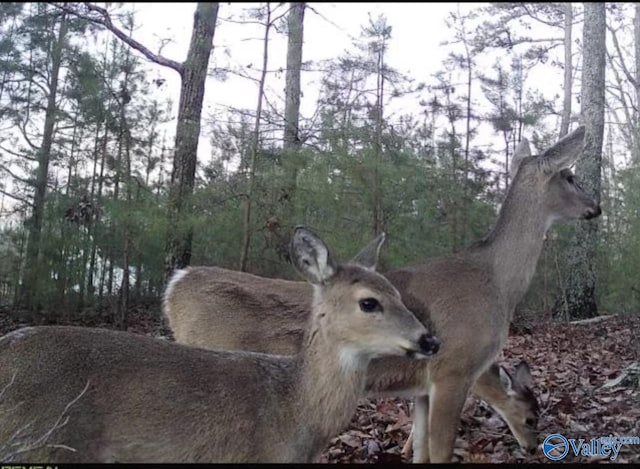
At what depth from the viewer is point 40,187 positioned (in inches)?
653

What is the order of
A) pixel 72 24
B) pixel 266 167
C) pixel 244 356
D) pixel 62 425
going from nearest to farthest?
pixel 62 425 → pixel 244 356 → pixel 266 167 → pixel 72 24

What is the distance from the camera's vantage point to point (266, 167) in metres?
11.0

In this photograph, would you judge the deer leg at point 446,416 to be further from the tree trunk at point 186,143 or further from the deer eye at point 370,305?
the tree trunk at point 186,143

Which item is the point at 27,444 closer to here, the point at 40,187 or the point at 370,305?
the point at 370,305

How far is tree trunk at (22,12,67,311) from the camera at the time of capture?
1574 cm

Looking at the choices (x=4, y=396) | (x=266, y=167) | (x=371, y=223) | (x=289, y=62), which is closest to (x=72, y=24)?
(x=289, y=62)

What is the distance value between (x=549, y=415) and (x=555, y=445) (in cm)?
96

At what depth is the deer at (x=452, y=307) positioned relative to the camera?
489 centimetres

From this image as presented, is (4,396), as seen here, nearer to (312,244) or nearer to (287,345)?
(312,244)

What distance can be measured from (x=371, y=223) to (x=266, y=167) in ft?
6.68

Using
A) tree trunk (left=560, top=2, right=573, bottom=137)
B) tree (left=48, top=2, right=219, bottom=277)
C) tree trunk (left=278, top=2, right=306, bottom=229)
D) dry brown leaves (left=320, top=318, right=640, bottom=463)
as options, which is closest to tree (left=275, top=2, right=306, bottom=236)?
tree trunk (left=278, top=2, right=306, bottom=229)

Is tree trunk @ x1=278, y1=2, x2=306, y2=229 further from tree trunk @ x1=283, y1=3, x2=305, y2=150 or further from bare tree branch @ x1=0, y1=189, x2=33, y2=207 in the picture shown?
bare tree branch @ x1=0, y1=189, x2=33, y2=207

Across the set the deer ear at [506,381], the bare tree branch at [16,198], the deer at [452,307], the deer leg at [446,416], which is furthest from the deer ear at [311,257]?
the bare tree branch at [16,198]

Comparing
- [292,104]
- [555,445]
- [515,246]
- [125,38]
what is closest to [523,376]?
[555,445]
